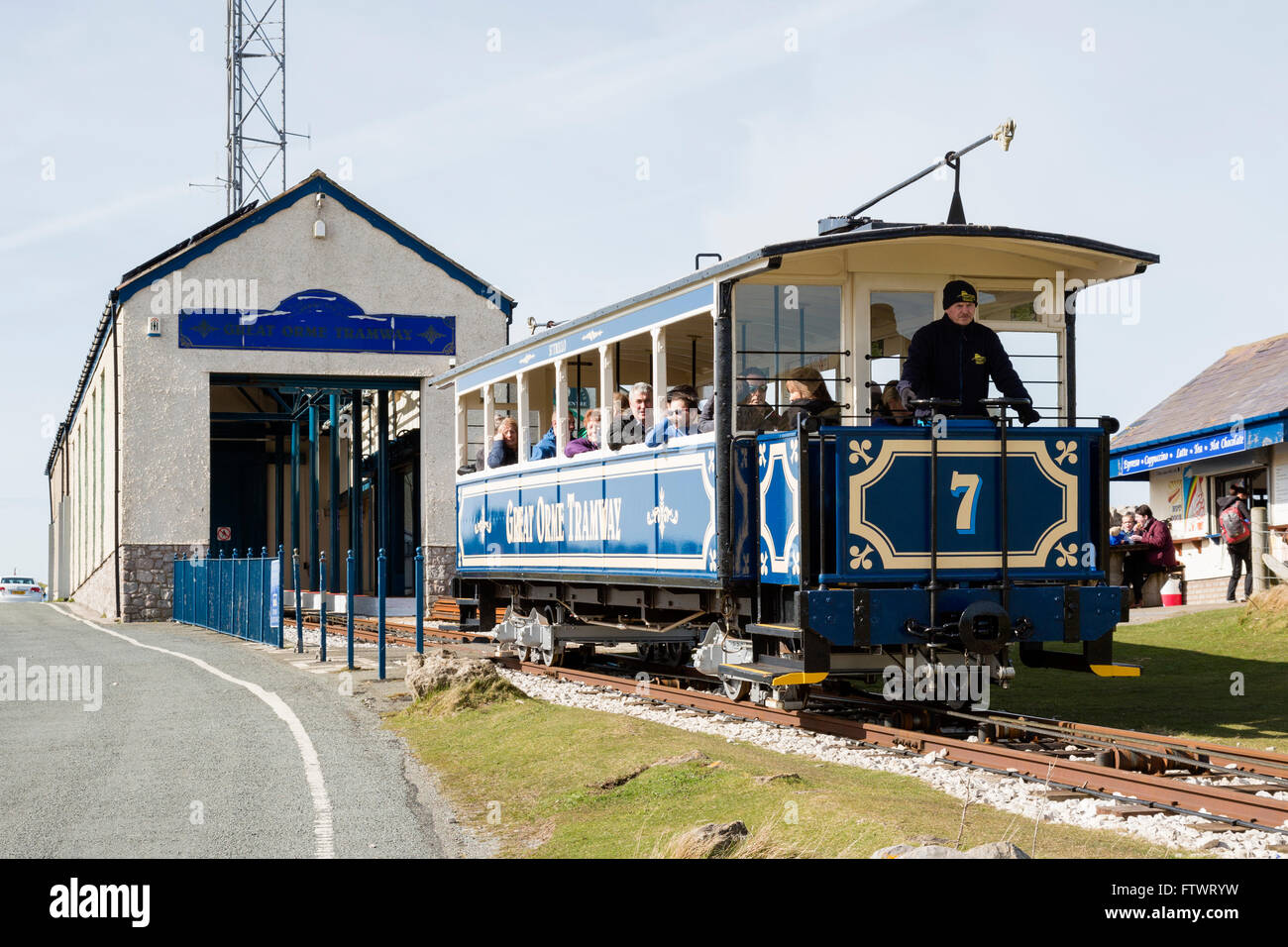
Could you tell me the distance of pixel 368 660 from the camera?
17969mm

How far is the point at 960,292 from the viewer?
1071cm

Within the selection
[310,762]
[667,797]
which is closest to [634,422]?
[310,762]

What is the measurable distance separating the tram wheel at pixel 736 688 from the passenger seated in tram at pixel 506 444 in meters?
4.93

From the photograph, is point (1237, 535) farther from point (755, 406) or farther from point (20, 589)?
point (20, 589)

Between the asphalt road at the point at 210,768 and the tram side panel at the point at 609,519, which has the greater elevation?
the tram side panel at the point at 609,519

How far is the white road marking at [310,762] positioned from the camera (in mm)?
7228

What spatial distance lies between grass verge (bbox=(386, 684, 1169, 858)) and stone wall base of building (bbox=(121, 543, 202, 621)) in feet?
65.8

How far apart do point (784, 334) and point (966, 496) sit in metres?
1.86

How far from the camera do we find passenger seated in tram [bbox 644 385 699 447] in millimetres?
11734

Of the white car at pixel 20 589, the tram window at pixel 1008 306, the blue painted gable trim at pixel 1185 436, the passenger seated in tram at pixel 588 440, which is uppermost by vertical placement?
the tram window at pixel 1008 306

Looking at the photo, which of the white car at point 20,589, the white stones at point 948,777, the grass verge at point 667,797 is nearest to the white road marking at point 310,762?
the grass verge at point 667,797

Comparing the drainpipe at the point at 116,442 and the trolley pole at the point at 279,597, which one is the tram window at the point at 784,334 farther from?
the drainpipe at the point at 116,442

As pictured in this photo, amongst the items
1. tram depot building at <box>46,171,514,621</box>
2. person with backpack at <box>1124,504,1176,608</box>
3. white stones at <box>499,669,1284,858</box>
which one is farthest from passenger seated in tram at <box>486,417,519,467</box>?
tram depot building at <box>46,171,514,621</box>
